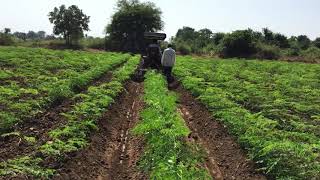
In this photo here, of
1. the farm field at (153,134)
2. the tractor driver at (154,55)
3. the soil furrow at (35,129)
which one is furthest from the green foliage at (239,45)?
the soil furrow at (35,129)

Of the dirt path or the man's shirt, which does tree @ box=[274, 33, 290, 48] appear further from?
the dirt path

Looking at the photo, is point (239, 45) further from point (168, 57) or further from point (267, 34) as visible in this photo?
point (168, 57)

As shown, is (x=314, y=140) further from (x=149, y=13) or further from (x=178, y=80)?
(x=149, y=13)

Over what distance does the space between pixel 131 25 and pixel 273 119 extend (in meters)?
51.7

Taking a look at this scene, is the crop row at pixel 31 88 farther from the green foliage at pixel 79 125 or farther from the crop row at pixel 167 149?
the crop row at pixel 167 149

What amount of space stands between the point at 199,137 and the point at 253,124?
153 centimetres

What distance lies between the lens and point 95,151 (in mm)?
11352

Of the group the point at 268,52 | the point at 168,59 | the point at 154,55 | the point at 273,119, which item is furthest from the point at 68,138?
the point at 268,52

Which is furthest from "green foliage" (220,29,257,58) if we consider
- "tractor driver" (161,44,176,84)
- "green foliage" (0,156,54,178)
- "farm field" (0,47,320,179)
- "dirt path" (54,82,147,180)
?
"green foliage" (0,156,54,178)

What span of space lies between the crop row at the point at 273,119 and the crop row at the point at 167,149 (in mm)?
1383

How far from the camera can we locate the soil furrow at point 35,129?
10.3 metres

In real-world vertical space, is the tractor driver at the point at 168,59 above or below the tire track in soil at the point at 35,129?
above

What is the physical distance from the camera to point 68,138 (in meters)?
11.4

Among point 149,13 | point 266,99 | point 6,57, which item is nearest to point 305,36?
point 149,13
